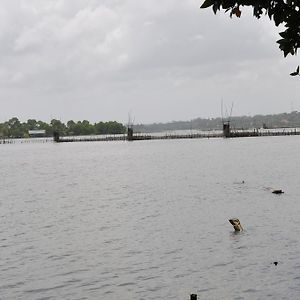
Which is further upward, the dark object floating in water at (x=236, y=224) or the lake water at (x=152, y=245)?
the dark object floating in water at (x=236, y=224)

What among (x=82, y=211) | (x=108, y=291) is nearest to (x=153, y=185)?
(x=82, y=211)

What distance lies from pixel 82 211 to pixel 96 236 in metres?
10.6

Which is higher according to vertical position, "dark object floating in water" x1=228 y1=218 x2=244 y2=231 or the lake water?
"dark object floating in water" x1=228 y1=218 x2=244 y2=231

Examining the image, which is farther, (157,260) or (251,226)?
(251,226)

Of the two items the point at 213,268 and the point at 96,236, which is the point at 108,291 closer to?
the point at 213,268

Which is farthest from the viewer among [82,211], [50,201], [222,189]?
[222,189]

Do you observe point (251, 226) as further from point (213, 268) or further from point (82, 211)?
point (82, 211)

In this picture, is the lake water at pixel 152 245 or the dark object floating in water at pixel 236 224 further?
the dark object floating in water at pixel 236 224

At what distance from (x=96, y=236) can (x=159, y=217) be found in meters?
7.32

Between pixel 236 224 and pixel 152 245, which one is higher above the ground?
pixel 236 224

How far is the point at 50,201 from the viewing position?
150 ft

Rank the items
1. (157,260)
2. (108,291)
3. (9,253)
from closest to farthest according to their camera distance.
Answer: (108,291)
(157,260)
(9,253)

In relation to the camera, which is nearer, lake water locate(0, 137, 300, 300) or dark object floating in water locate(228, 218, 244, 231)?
lake water locate(0, 137, 300, 300)

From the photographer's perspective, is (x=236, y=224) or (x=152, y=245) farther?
(x=236, y=224)
